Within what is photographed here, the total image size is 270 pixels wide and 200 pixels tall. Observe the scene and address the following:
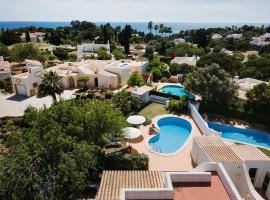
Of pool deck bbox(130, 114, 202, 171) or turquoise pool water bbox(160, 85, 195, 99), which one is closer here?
pool deck bbox(130, 114, 202, 171)

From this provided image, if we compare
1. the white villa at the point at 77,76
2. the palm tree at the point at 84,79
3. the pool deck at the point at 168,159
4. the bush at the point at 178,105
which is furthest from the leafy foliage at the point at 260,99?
the palm tree at the point at 84,79

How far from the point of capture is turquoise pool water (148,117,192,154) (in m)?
24.7

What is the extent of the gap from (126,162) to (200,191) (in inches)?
325

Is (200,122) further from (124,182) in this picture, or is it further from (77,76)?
(77,76)

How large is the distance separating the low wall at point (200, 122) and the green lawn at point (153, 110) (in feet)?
11.2

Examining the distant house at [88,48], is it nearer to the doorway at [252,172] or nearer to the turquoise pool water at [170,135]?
the turquoise pool water at [170,135]

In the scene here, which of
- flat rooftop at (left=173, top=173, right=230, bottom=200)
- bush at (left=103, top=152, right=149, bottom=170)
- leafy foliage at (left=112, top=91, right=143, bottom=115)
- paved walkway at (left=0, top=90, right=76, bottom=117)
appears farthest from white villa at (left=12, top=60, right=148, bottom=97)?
flat rooftop at (left=173, top=173, right=230, bottom=200)

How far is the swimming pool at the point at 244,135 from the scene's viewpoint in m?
27.0

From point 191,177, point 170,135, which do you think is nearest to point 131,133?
point 170,135

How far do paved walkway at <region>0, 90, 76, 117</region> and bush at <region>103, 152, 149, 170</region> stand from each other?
57.8 ft

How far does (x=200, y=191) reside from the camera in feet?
39.5

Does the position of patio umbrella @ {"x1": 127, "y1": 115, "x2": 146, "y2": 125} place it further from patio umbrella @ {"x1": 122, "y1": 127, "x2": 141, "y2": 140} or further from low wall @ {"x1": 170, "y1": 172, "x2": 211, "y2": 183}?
low wall @ {"x1": 170, "y1": 172, "x2": 211, "y2": 183}

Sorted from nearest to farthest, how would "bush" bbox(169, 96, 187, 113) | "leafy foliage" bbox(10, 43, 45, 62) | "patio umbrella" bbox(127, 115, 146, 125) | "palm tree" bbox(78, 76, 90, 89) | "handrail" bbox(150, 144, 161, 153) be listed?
"handrail" bbox(150, 144, 161, 153), "patio umbrella" bbox(127, 115, 146, 125), "bush" bbox(169, 96, 187, 113), "palm tree" bbox(78, 76, 90, 89), "leafy foliage" bbox(10, 43, 45, 62)

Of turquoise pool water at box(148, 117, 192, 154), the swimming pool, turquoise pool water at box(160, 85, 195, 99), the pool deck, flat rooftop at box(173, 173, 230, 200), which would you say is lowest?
the swimming pool
